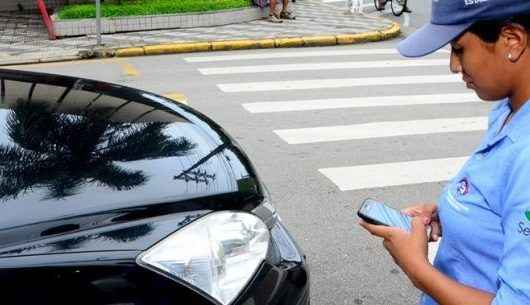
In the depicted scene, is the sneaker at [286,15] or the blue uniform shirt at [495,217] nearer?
the blue uniform shirt at [495,217]

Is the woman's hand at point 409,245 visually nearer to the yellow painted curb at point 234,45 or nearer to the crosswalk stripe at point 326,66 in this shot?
the crosswalk stripe at point 326,66

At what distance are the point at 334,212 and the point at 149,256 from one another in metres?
2.52

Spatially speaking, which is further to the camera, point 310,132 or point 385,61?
point 385,61

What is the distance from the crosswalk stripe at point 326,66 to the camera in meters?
8.34

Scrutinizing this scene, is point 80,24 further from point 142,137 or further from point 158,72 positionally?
point 142,137

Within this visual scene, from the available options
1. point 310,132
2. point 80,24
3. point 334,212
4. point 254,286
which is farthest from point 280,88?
point 254,286

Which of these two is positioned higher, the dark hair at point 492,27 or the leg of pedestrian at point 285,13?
the dark hair at point 492,27

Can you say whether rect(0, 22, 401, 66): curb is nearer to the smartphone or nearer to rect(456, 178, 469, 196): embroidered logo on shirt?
the smartphone

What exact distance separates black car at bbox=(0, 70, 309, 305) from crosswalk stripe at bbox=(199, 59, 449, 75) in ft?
19.3

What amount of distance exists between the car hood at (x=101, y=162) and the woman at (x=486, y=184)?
72 cm

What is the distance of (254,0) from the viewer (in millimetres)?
12367

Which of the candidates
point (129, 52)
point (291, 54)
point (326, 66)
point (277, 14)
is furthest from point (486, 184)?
point (277, 14)

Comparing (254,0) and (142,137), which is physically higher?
(142,137)

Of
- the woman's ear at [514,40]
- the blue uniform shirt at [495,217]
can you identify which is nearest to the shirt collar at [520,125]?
the blue uniform shirt at [495,217]
